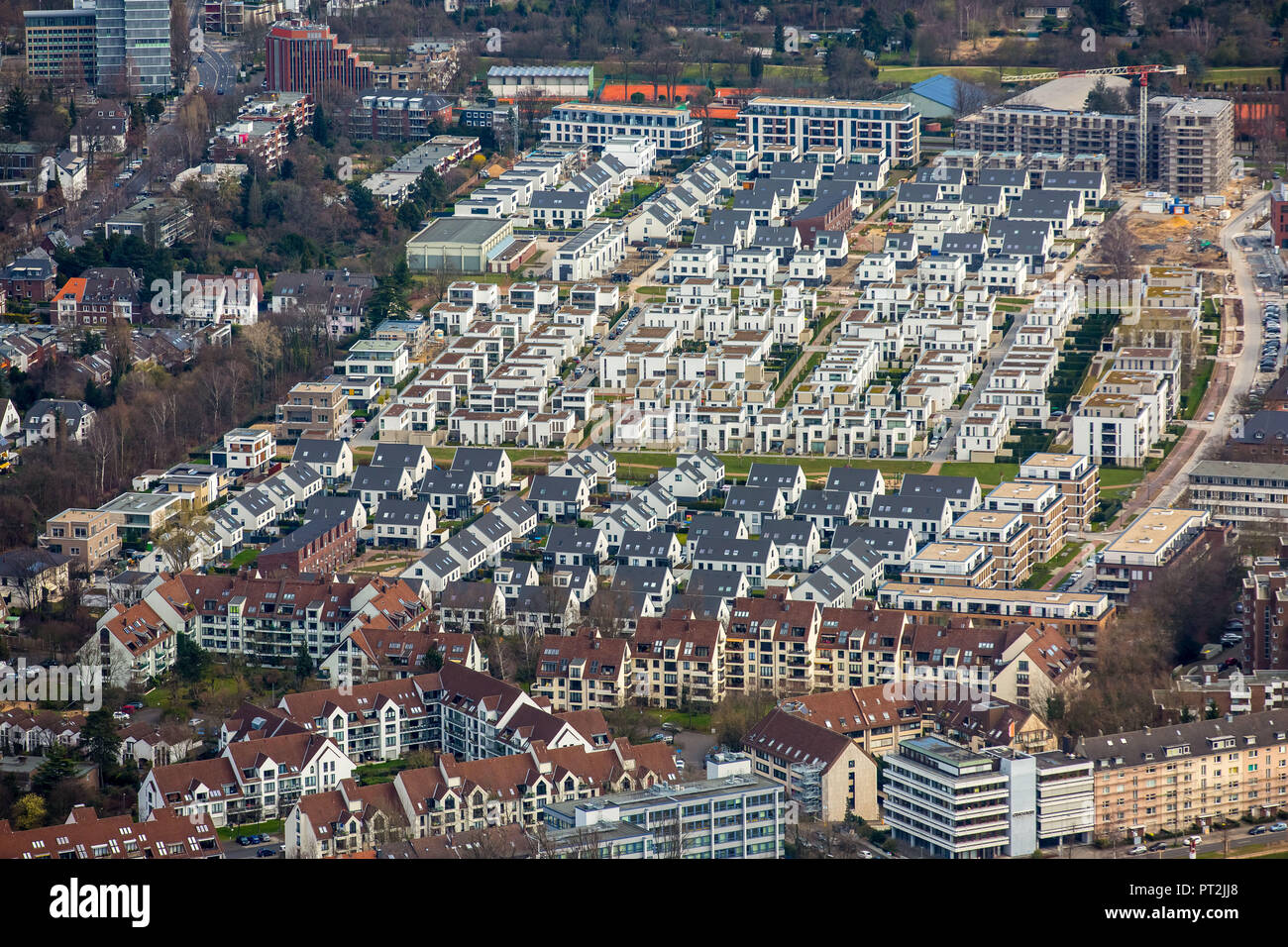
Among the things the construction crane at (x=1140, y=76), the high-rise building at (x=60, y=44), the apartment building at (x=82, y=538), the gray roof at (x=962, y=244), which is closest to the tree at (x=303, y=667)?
the apartment building at (x=82, y=538)

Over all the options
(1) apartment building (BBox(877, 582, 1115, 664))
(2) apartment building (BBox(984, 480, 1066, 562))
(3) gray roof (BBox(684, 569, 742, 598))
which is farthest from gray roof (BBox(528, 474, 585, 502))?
(1) apartment building (BBox(877, 582, 1115, 664))

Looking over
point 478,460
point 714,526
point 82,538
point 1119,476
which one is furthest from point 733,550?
point 82,538

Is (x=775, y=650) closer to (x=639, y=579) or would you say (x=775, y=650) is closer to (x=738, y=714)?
(x=738, y=714)

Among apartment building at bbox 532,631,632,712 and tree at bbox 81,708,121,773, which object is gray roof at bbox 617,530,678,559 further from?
tree at bbox 81,708,121,773

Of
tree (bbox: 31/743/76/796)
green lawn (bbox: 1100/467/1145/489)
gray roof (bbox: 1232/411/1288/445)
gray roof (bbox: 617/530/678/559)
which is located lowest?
tree (bbox: 31/743/76/796)

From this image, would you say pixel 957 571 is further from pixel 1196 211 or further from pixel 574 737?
pixel 1196 211

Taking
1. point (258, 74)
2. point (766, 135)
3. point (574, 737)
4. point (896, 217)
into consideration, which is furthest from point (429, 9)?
point (574, 737)

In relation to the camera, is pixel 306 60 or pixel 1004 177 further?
pixel 306 60
